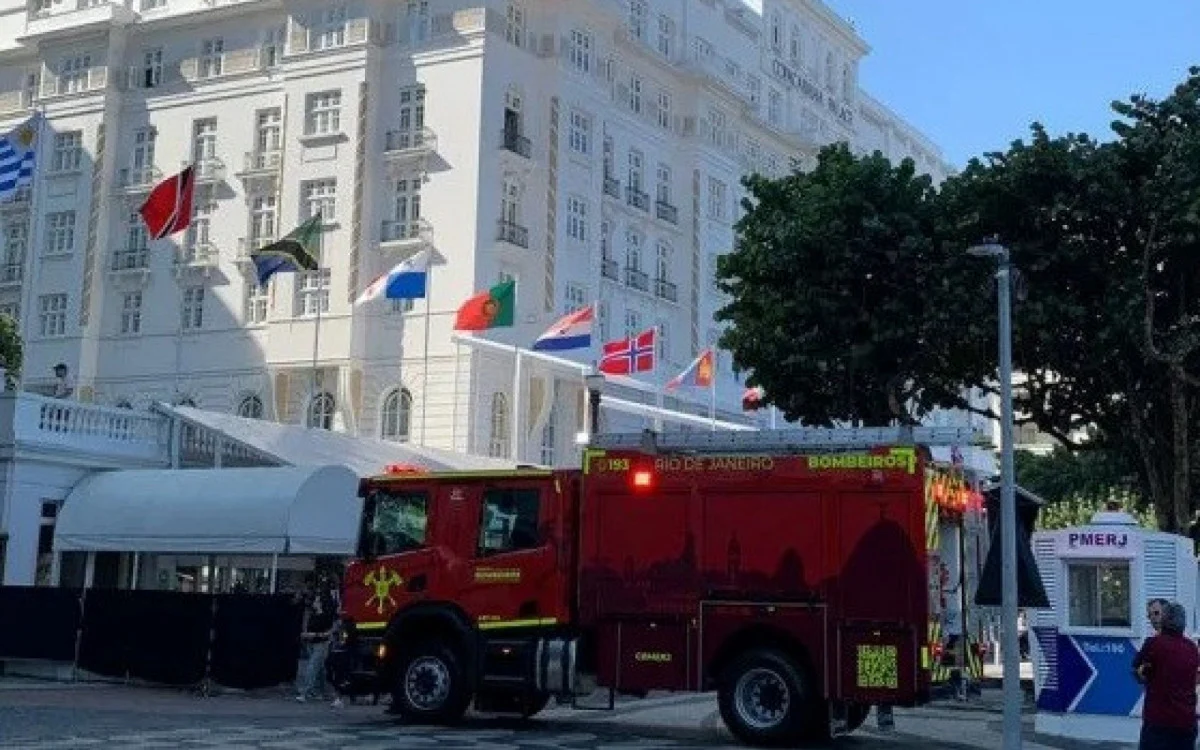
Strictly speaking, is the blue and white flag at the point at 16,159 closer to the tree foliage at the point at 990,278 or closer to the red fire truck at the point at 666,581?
the tree foliage at the point at 990,278

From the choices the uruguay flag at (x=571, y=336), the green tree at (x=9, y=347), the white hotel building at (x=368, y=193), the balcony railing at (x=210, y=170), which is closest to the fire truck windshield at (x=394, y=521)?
the uruguay flag at (x=571, y=336)

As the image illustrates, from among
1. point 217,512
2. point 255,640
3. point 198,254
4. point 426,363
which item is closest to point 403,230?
point 426,363

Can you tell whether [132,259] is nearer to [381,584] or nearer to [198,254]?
[198,254]

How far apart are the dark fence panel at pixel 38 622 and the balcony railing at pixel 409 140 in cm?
3015

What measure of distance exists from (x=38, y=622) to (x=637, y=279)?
3677cm

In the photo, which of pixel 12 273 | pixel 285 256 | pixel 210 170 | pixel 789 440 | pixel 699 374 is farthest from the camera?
pixel 12 273

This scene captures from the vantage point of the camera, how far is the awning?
84.0 feet

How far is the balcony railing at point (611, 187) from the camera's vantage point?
56469 mm

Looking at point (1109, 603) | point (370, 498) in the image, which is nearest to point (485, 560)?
point (370, 498)

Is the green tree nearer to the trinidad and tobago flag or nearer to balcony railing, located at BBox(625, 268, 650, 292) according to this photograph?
the trinidad and tobago flag

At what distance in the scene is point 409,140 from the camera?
52531mm

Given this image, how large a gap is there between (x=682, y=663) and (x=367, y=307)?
36.5m

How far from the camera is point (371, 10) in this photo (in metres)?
54.0

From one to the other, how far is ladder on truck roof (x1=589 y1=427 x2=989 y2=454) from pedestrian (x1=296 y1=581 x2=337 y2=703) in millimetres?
6003
